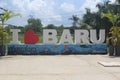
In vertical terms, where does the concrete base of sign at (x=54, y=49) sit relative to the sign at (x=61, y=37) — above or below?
below

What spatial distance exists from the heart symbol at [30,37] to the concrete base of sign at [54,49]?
50 centimetres

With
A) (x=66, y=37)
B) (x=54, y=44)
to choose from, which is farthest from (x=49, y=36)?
(x=66, y=37)

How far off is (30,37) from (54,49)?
2407mm

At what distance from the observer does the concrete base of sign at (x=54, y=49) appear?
31.1 meters

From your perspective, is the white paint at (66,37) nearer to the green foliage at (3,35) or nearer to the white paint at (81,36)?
the white paint at (81,36)

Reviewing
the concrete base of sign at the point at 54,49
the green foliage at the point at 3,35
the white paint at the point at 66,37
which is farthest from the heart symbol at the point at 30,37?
the white paint at the point at 66,37

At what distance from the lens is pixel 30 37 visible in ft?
103

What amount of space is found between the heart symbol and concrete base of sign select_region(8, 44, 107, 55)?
1.65 ft

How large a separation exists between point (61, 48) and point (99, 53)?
3506mm

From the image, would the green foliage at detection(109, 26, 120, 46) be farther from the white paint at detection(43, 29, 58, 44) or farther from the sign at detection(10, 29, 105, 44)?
the white paint at detection(43, 29, 58, 44)

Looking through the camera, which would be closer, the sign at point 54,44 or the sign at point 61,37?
the sign at point 54,44

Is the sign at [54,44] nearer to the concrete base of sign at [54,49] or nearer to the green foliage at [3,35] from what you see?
the concrete base of sign at [54,49]

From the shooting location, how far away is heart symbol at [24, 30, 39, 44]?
3120 centimetres

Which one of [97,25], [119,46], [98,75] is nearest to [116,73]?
[98,75]
